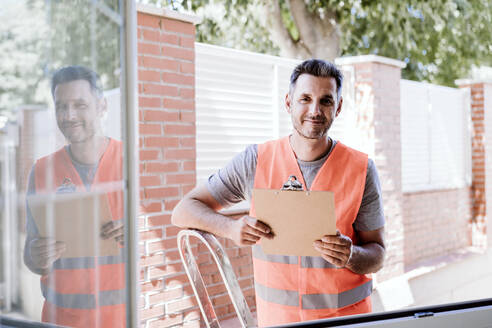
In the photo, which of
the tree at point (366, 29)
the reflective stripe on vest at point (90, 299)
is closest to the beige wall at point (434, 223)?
the tree at point (366, 29)

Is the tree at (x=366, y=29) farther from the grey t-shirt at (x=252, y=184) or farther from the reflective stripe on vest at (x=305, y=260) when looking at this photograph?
the reflective stripe on vest at (x=305, y=260)

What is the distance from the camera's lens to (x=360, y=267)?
1476mm

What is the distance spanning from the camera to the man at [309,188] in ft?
4.89

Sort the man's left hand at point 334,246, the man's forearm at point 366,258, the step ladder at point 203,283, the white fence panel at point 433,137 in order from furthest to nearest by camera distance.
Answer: the white fence panel at point 433,137 < the man's forearm at point 366,258 < the man's left hand at point 334,246 < the step ladder at point 203,283

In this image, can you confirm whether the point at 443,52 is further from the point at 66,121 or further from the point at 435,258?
the point at 66,121

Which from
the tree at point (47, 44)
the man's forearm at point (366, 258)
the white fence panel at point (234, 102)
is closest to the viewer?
the tree at point (47, 44)

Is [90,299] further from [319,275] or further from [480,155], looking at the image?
[480,155]

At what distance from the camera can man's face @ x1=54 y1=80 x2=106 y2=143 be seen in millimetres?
525

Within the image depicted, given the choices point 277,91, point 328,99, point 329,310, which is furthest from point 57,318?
point 277,91

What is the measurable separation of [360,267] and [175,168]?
1.36 metres

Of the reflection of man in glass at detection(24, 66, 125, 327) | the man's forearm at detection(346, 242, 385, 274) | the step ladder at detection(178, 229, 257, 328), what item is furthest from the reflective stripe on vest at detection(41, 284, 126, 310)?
the man's forearm at detection(346, 242, 385, 274)

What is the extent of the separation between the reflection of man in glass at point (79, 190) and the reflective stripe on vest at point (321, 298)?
100 cm

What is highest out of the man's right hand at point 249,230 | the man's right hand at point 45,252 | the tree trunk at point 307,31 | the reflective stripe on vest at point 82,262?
the tree trunk at point 307,31

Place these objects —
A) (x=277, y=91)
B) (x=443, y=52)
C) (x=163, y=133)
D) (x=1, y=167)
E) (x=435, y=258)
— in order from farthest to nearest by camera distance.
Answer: (x=443, y=52), (x=435, y=258), (x=277, y=91), (x=163, y=133), (x=1, y=167)
